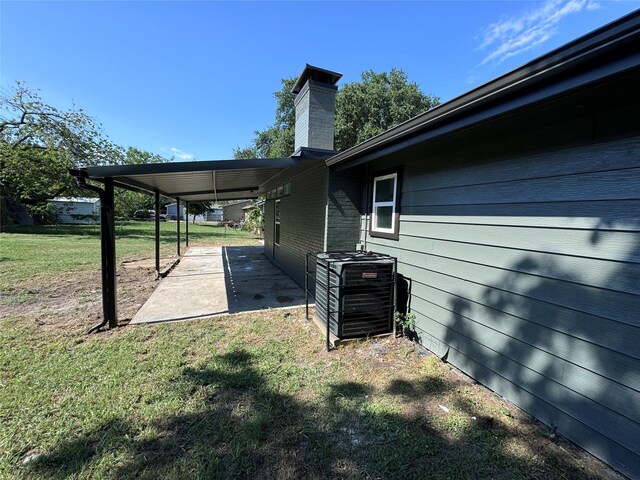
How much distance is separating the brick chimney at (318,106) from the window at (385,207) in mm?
1813

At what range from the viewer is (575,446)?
191 cm

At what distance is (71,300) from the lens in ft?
16.6

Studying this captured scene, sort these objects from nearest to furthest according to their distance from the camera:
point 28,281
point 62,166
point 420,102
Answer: point 28,281 < point 62,166 < point 420,102

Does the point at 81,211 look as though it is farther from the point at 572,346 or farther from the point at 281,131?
the point at 572,346

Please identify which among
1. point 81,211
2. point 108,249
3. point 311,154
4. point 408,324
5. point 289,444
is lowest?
point 289,444

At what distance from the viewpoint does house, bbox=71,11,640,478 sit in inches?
65.4

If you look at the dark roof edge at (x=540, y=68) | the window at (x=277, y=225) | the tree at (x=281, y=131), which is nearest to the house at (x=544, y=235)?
the dark roof edge at (x=540, y=68)

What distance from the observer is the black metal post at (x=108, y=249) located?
12.3ft

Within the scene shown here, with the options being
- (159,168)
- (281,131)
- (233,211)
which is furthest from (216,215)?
(159,168)

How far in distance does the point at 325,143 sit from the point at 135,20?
545cm

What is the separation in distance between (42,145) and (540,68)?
27245mm

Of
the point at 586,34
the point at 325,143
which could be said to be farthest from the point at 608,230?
the point at 325,143

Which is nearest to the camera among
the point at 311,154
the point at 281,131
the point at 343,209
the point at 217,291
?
the point at 311,154

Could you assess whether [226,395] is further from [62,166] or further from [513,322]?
[62,166]
